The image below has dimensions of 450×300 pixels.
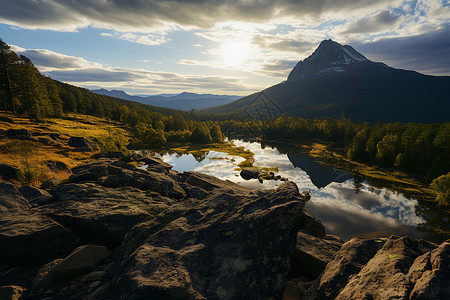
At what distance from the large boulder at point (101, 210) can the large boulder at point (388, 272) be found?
30.3 ft

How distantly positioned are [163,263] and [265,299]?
12.5 ft

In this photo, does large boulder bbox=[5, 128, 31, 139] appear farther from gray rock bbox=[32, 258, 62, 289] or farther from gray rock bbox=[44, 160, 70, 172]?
gray rock bbox=[32, 258, 62, 289]

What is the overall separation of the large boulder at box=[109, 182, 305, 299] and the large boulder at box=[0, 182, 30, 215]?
10176 mm

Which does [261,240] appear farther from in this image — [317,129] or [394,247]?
[317,129]

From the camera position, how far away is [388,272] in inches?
236

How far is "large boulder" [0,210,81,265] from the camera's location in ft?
27.1

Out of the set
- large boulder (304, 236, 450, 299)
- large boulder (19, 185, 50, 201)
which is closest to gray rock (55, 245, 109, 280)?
large boulder (304, 236, 450, 299)

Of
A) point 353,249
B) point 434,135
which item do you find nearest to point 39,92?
point 353,249

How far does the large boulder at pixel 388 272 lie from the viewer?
4.96 m

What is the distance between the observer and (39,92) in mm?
A: 77750

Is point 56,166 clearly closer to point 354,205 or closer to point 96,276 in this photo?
point 96,276

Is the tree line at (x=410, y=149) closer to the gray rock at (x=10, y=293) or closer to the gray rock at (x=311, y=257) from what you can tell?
the gray rock at (x=311, y=257)

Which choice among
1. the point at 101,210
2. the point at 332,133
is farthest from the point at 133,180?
the point at 332,133

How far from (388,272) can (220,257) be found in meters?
5.59
